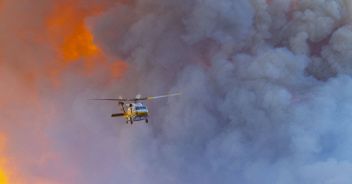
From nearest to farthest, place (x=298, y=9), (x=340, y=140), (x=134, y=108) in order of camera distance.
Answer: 1. (x=134, y=108)
2. (x=340, y=140)
3. (x=298, y=9)

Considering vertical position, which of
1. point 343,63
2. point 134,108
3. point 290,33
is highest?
point 290,33

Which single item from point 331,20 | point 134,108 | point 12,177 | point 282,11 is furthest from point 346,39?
point 12,177

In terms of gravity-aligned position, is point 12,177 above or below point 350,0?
below

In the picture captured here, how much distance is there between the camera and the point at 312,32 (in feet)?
204

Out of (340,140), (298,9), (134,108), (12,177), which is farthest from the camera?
(12,177)

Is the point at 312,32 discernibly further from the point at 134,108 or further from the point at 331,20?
the point at 134,108

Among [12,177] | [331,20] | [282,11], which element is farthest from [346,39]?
[12,177]

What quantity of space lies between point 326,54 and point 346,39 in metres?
2.81

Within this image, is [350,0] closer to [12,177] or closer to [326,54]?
[326,54]

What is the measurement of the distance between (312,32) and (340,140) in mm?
10560

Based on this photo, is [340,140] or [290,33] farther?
[290,33]

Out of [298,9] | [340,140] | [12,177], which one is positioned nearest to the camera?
[340,140]

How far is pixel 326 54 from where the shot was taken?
206ft

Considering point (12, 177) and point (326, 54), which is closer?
point (326, 54)
